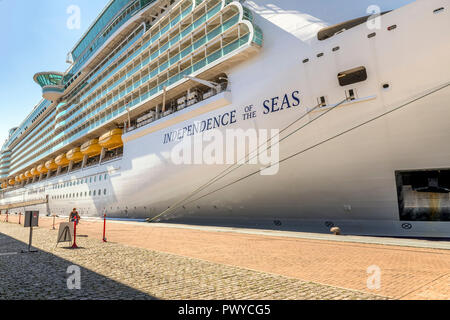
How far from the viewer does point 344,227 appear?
31.4 ft

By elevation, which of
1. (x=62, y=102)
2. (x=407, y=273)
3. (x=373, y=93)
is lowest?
(x=407, y=273)

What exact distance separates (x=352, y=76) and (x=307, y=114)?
1799mm

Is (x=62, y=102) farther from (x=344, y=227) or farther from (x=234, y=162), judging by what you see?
(x=344, y=227)

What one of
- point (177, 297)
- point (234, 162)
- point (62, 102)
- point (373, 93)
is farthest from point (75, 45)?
point (177, 297)

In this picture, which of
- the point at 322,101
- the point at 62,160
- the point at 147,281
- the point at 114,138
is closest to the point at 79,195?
the point at 114,138

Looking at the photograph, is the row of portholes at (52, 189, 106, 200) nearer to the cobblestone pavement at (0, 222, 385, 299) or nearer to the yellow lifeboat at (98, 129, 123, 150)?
the yellow lifeboat at (98, 129, 123, 150)

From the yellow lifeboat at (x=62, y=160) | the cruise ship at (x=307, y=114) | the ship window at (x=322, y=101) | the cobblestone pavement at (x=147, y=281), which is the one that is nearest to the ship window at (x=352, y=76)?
the cruise ship at (x=307, y=114)

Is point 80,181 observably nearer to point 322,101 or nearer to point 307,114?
point 307,114

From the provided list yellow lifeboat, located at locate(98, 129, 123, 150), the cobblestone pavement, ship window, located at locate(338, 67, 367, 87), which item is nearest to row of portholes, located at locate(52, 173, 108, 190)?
yellow lifeboat, located at locate(98, 129, 123, 150)

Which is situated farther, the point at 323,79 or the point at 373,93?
the point at 323,79

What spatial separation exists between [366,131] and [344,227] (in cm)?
319

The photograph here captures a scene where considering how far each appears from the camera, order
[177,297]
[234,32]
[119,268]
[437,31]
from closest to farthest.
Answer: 1. [177,297]
2. [119,268]
3. [437,31]
4. [234,32]

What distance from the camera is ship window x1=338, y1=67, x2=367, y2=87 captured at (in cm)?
895

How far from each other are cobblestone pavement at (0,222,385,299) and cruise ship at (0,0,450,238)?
17.4ft
